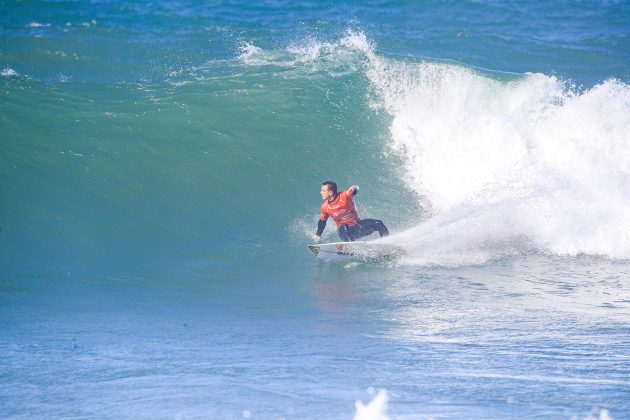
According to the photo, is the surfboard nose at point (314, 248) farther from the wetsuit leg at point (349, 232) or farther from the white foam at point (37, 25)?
the white foam at point (37, 25)

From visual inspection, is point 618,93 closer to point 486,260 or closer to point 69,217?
point 486,260

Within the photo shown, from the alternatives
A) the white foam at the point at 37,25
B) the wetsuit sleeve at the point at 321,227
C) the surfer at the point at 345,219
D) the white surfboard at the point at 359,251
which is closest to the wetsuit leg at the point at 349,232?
the surfer at the point at 345,219

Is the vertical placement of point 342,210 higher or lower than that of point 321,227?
higher

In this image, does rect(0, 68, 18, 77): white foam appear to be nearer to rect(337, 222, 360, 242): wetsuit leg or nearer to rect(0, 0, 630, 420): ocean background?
rect(0, 0, 630, 420): ocean background

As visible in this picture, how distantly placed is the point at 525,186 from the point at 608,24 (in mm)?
13668

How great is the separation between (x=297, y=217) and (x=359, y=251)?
2.27 meters

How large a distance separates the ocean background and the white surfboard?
173 mm

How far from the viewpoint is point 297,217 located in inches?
512

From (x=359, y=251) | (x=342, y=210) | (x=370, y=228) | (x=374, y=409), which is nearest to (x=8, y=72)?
(x=342, y=210)

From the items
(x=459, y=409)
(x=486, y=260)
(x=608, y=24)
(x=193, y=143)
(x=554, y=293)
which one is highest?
(x=608, y=24)

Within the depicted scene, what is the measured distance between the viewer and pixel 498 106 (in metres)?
15.9

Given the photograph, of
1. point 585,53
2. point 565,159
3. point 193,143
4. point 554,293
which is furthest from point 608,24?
point 554,293

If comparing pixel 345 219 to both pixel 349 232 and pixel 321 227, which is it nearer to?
pixel 349 232

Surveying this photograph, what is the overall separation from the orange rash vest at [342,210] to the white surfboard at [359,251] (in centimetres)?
56
